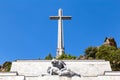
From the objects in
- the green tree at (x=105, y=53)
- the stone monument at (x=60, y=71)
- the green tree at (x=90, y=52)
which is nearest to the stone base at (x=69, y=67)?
the stone monument at (x=60, y=71)

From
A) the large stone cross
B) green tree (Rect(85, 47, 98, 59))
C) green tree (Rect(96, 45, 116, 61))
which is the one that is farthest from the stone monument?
green tree (Rect(85, 47, 98, 59))

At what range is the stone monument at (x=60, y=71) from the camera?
99.8 ft

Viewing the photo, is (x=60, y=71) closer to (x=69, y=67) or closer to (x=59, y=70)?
(x=59, y=70)

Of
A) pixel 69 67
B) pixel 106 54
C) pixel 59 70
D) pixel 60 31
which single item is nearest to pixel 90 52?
pixel 106 54

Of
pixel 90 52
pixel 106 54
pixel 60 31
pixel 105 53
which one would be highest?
pixel 60 31

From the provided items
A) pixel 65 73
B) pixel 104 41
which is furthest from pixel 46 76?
pixel 104 41

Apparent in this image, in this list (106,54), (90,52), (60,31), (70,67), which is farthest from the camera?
(90,52)

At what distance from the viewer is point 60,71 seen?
3067cm

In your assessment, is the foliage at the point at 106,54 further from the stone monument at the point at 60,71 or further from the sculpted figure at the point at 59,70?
the sculpted figure at the point at 59,70

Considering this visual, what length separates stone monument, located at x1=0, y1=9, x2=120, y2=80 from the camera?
1198 inches

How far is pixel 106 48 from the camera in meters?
55.2

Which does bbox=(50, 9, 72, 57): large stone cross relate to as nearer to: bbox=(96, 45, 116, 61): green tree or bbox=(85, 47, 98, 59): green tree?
bbox=(85, 47, 98, 59): green tree

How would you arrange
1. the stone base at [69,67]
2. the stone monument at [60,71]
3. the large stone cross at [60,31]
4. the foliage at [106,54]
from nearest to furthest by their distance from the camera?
the stone monument at [60,71] → the stone base at [69,67] → the foliage at [106,54] → the large stone cross at [60,31]

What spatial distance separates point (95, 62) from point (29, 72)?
6730 mm
